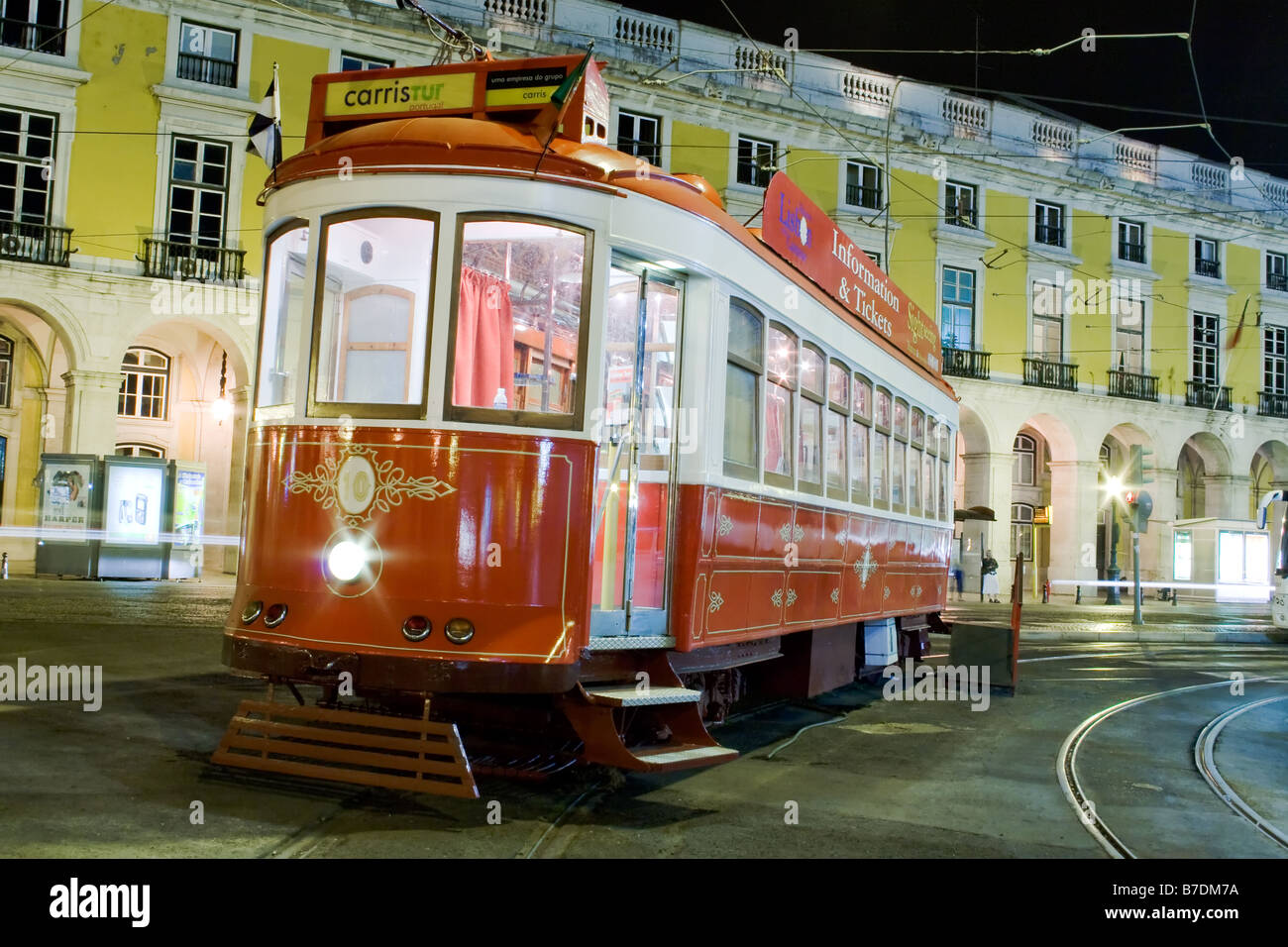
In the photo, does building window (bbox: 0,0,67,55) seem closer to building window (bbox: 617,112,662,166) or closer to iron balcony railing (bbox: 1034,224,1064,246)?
building window (bbox: 617,112,662,166)

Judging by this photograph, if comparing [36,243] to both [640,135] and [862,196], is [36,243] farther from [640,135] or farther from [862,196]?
[862,196]

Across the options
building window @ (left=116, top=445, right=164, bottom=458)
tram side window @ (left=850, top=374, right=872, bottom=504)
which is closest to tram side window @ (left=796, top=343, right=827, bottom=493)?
tram side window @ (left=850, top=374, right=872, bottom=504)

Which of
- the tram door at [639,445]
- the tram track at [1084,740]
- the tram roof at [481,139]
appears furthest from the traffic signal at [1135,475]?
the tram roof at [481,139]

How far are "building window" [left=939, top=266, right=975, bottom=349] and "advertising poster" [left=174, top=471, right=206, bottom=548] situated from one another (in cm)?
1899

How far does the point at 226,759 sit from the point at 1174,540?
33.1 meters

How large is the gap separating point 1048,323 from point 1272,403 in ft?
29.9

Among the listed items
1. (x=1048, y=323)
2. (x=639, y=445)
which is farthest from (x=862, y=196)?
(x=639, y=445)

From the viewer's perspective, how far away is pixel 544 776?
6.23 meters

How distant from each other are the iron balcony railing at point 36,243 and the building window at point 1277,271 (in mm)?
33400

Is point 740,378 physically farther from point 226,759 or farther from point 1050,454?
point 1050,454

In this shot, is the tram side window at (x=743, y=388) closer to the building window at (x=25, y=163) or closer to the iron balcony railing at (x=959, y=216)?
the building window at (x=25, y=163)

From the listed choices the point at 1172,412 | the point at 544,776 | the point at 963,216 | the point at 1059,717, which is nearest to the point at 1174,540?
the point at 1172,412

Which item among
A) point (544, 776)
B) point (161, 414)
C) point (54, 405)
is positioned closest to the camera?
point (544, 776)

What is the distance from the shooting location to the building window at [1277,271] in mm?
36688
